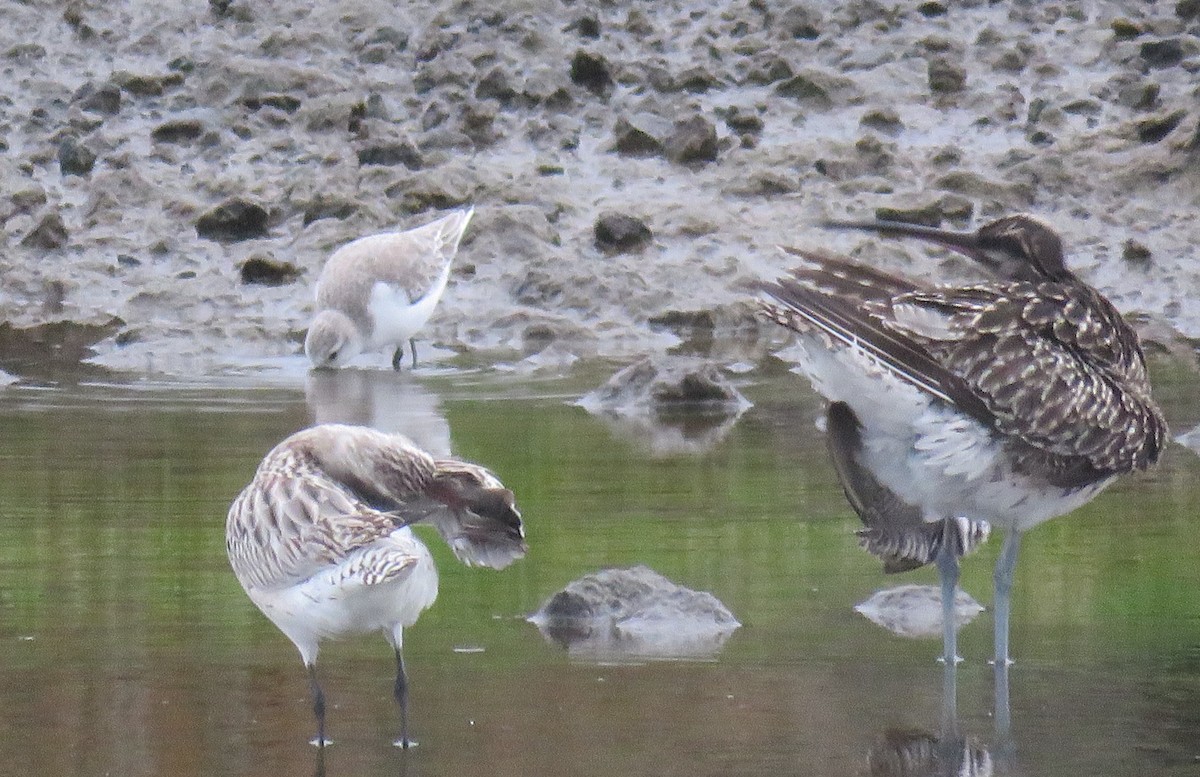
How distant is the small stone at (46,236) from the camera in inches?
635

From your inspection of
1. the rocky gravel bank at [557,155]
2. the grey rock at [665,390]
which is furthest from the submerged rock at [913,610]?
the rocky gravel bank at [557,155]

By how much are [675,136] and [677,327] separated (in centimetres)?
278

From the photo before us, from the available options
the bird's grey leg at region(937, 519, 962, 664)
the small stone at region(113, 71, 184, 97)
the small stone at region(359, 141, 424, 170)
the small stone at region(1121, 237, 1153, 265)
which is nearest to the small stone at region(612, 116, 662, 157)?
the small stone at region(359, 141, 424, 170)

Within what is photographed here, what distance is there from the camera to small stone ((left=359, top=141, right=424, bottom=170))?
1730 centimetres

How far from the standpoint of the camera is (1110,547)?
9109mm

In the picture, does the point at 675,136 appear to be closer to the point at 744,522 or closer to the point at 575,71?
the point at 575,71

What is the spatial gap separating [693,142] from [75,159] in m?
4.33

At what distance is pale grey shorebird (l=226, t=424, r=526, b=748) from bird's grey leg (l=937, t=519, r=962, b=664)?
1471mm

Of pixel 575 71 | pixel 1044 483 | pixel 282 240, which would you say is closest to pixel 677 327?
pixel 282 240

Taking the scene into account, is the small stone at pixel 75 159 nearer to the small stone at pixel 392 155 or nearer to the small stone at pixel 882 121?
the small stone at pixel 392 155

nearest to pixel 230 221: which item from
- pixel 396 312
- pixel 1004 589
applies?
pixel 396 312

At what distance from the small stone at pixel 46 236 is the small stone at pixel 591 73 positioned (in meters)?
4.14

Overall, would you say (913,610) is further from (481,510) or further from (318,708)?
(318,708)

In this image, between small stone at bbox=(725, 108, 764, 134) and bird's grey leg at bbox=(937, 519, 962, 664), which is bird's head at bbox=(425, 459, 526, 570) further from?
small stone at bbox=(725, 108, 764, 134)
